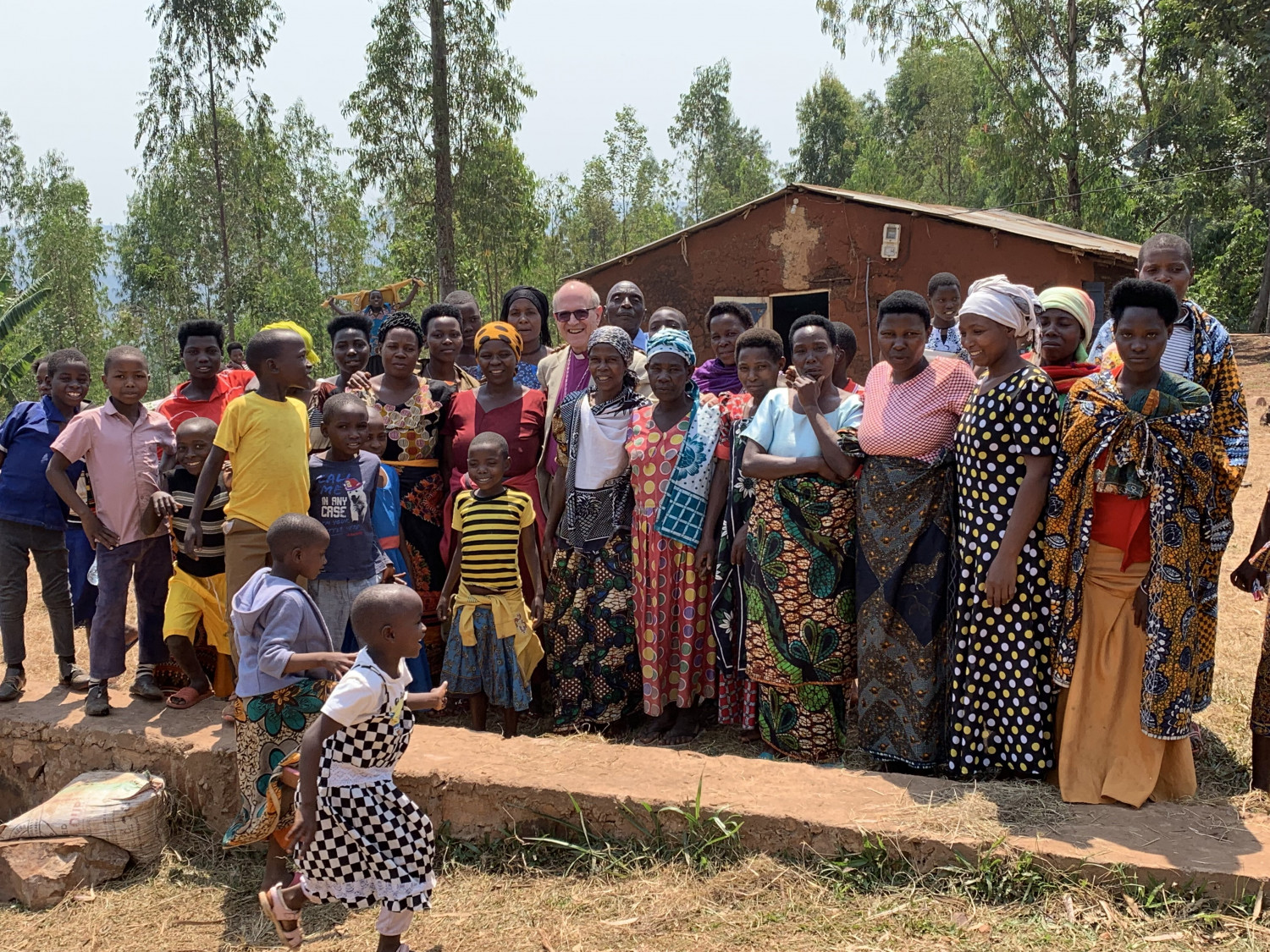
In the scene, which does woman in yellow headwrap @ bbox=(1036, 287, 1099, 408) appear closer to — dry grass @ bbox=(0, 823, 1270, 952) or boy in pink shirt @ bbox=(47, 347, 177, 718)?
dry grass @ bbox=(0, 823, 1270, 952)

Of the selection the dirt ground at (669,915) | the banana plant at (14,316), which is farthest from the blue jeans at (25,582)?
the banana plant at (14,316)

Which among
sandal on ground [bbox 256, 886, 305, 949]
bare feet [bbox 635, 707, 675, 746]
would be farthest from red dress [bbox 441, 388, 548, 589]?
sandal on ground [bbox 256, 886, 305, 949]

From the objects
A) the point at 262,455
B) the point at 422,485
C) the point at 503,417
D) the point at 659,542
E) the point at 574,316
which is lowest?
the point at 659,542

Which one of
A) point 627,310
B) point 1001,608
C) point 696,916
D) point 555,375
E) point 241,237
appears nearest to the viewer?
point 696,916

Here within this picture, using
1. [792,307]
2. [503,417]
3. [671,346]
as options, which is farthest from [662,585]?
[792,307]

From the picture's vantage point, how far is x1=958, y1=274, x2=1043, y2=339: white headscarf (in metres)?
3.46

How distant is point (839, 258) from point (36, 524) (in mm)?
11048

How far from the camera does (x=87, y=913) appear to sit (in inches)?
143

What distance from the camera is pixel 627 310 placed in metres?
5.37

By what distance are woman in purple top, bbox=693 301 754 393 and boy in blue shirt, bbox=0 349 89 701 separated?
3032 millimetres

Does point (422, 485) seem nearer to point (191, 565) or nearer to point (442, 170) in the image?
point (191, 565)

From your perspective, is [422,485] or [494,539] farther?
[422,485]

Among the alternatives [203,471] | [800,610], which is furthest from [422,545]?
[800,610]

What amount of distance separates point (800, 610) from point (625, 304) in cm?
209
